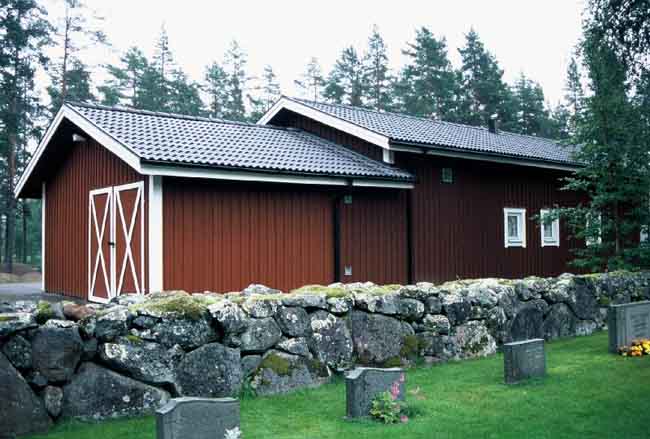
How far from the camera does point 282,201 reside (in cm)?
1205

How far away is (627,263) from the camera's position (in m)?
13.2

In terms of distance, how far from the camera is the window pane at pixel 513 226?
1678 centimetres

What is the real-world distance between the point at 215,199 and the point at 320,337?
5.02 m

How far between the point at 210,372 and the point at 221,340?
33 cm

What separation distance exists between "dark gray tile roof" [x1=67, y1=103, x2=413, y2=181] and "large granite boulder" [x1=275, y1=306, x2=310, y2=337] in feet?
15.0

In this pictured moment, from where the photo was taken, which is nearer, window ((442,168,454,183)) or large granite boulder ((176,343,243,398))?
large granite boulder ((176,343,243,398))

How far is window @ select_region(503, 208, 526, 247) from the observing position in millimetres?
16656

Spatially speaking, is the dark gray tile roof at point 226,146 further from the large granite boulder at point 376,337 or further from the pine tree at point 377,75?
the pine tree at point 377,75

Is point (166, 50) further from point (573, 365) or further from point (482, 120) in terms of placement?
point (573, 365)

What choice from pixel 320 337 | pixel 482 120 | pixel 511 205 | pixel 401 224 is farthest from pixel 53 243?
pixel 482 120

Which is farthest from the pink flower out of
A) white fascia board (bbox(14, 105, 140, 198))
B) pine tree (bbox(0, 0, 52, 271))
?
pine tree (bbox(0, 0, 52, 271))

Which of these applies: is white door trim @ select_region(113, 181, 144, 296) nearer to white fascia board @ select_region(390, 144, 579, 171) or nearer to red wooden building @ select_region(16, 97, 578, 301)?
red wooden building @ select_region(16, 97, 578, 301)

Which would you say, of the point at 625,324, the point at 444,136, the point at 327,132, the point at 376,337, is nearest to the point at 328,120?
the point at 327,132

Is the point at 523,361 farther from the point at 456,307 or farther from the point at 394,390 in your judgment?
the point at 394,390
